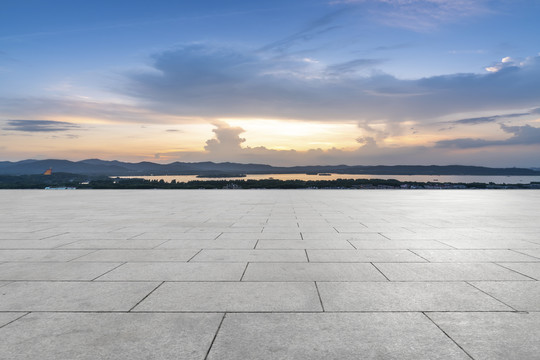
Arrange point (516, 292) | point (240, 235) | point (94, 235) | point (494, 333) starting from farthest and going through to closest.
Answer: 1. point (94, 235)
2. point (240, 235)
3. point (516, 292)
4. point (494, 333)

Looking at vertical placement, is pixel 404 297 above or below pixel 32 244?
above

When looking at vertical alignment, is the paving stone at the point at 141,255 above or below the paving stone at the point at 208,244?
below

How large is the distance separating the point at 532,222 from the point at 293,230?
29.5 feet

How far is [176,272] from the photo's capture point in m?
6.23

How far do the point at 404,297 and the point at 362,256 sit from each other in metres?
2.40

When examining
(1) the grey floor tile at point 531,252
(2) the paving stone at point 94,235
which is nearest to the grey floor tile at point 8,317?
(2) the paving stone at point 94,235

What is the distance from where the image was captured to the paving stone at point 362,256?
7020 mm

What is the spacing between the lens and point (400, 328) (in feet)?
13.0

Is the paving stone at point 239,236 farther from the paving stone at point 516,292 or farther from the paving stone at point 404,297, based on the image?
the paving stone at point 516,292

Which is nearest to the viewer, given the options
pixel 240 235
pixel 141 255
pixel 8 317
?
pixel 8 317

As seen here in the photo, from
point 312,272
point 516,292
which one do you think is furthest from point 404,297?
point 516,292

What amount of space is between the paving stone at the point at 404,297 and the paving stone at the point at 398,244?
2.66 m

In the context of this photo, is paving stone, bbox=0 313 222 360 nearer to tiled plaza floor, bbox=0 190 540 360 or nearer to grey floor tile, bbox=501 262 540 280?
tiled plaza floor, bbox=0 190 540 360

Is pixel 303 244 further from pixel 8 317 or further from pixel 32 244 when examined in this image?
pixel 32 244
